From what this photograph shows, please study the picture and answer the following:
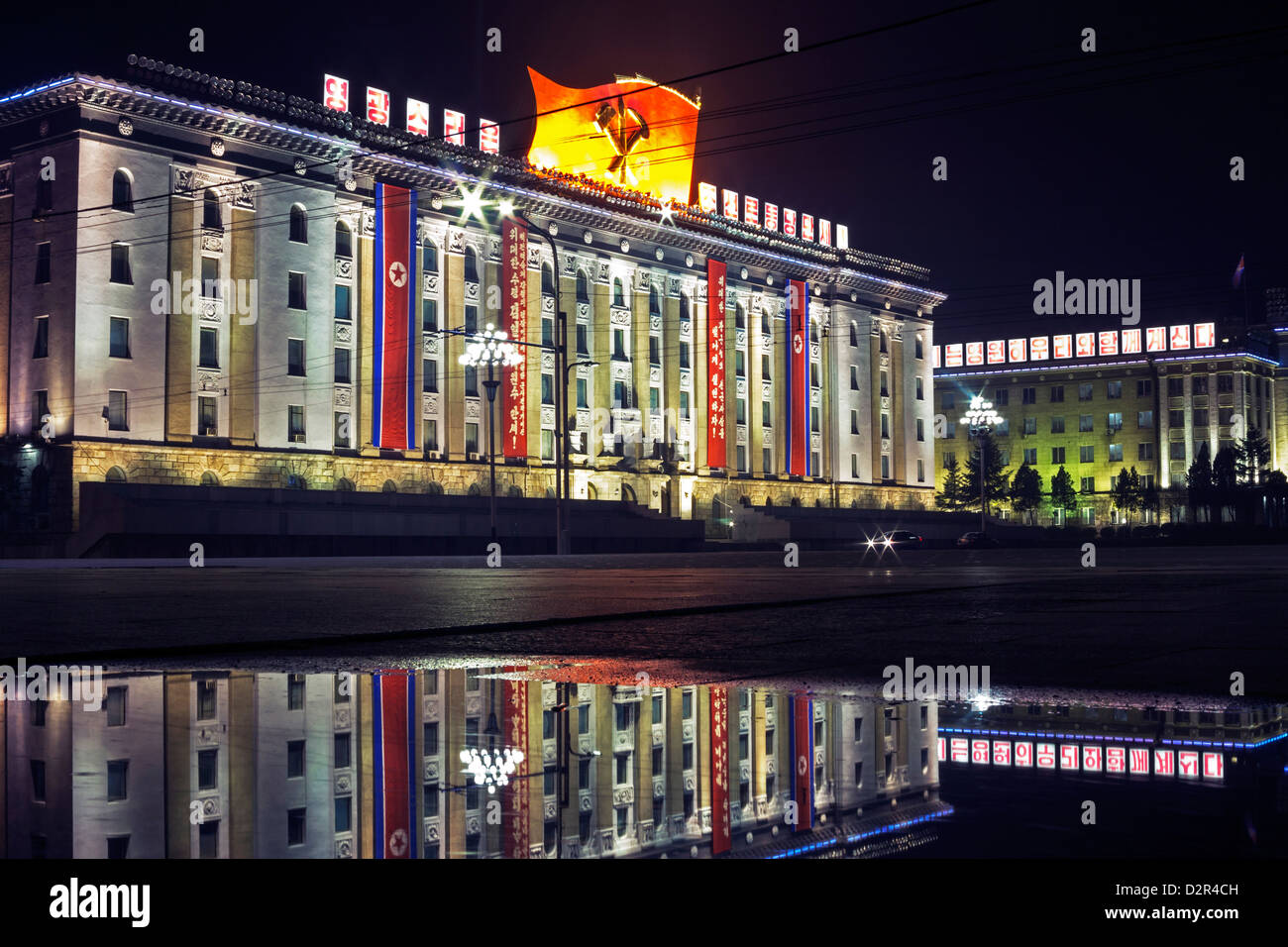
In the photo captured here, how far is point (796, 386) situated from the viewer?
8050cm

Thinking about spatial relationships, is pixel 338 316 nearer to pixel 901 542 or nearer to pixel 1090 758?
pixel 901 542

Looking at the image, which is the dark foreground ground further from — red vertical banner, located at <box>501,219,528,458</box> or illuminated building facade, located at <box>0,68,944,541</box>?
red vertical banner, located at <box>501,219,528,458</box>

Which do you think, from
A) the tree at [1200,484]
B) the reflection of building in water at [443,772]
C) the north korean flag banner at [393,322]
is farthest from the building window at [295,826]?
the tree at [1200,484]

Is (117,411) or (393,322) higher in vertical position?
(393,322)

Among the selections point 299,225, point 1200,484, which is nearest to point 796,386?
point 1200,484

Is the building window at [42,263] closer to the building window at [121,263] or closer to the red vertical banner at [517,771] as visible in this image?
the building window at [121,263]

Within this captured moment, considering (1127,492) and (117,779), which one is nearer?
(117,779)

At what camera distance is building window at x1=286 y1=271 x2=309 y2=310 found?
5478cm

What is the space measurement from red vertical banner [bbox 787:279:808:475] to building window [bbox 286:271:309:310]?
34193 millimetres

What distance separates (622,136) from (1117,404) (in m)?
66.8

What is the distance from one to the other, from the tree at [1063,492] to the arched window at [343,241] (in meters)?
73.1

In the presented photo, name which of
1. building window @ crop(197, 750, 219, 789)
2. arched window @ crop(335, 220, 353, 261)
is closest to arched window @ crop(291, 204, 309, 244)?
arched window @ crop(335, 220, 353, 261)

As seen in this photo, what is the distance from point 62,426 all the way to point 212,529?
311 inches
